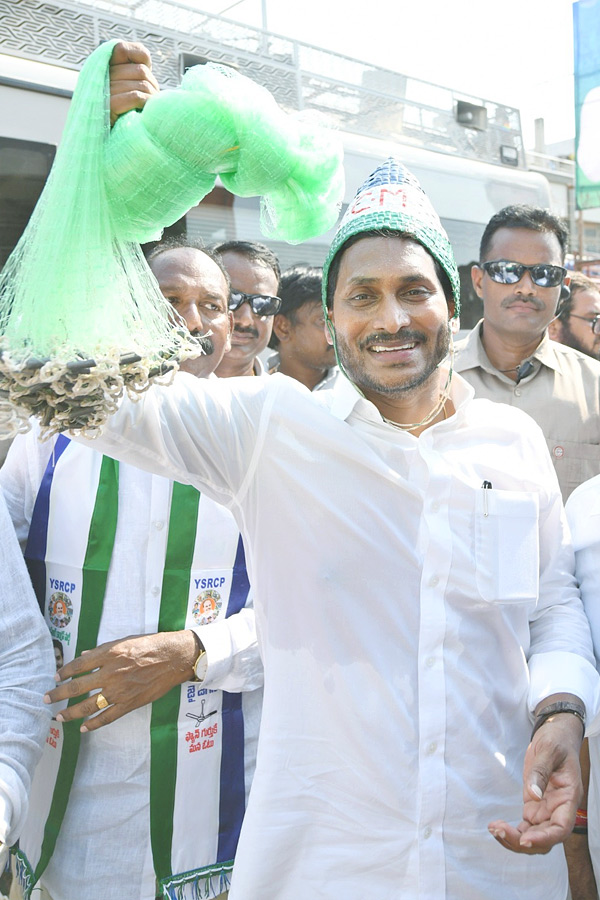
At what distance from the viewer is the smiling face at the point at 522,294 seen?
11.3 feet

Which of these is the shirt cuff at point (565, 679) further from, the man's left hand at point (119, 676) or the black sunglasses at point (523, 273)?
the black sunglasses at point (523, 273)

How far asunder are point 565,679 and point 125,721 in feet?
3.42

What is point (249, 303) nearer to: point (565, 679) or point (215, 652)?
point (215, 652)

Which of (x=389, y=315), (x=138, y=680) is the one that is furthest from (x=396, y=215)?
(x=138, y=680)

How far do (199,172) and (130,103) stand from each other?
139mm

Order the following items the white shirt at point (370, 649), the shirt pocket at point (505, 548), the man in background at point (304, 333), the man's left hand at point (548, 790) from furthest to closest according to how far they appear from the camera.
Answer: the man in background at point (304, 333) → the shirt pocket at point (505, 548) → the white shirt at point (370, 649) → the man's left hand at point (548, 790)

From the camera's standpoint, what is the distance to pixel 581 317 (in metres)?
5.02

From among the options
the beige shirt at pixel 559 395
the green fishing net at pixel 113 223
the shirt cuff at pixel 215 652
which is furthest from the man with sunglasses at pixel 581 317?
the green fishing net at pixel 113 223

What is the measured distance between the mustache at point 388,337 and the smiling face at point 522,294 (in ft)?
6.08

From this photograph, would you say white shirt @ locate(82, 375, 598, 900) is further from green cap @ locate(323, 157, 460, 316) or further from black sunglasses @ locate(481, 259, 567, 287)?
black sunglasses @ locate(481, 259, 567, 287)

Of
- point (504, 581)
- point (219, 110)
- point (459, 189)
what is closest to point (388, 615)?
point (504, 581)

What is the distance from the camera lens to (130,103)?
4.05 ft

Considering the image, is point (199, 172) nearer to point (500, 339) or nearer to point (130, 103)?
point (130, 103)

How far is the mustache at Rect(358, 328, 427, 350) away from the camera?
1.69 meters
